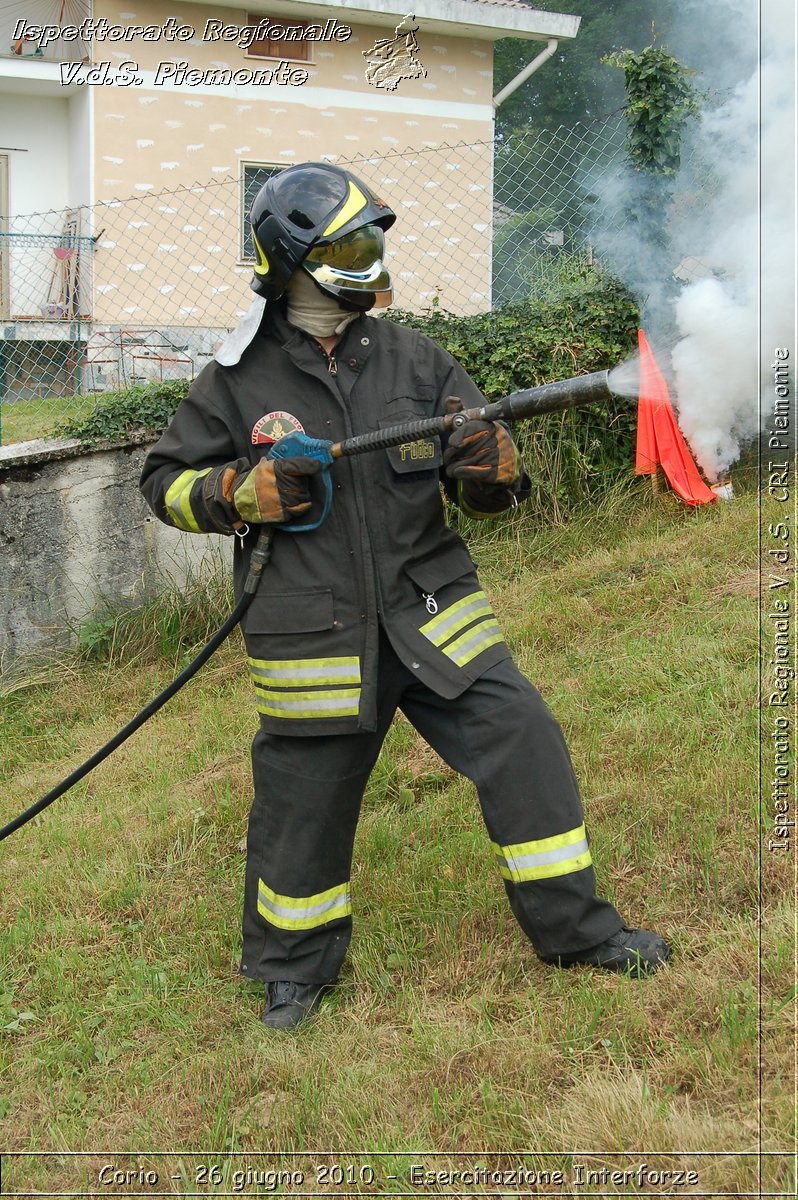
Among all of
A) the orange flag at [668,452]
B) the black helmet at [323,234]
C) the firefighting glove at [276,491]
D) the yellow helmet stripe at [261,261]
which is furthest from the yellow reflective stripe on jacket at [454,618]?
the orange flag at [668,452]

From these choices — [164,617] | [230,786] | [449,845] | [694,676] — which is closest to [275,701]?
[449,845]

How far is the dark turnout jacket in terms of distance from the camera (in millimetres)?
3025

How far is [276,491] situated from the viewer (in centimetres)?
291

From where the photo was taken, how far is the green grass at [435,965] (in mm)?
2539

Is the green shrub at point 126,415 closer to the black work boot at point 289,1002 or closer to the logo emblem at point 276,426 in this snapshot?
the logo emblem at point 276,426

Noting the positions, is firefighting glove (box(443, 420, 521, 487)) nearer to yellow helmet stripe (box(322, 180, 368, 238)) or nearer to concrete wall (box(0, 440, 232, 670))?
yellow helmet stripe (box(322, 180, 368, 238))

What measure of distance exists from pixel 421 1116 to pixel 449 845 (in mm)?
1217

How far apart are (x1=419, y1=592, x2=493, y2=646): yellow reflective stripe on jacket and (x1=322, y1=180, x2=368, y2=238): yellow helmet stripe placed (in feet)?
3.33

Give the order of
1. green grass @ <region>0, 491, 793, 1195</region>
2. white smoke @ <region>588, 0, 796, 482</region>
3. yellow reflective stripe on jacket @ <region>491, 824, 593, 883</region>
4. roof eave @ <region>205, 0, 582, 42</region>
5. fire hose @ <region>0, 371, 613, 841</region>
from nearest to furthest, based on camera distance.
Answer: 1. green grass @ <region>0, 491, 793, 1195</region>
2. fire hose @ <region>0, 371, 613, 841</region>
3. yellow reflective stripe on jacket @ <region>491, 824, 593, 883</region>
4. white smoke @ <region>588, 0, 796, 482</region>
5. roof eave @ <region>205, 0, 582, 42</region>

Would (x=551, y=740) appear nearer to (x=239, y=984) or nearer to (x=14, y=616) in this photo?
(x=239, y=984)

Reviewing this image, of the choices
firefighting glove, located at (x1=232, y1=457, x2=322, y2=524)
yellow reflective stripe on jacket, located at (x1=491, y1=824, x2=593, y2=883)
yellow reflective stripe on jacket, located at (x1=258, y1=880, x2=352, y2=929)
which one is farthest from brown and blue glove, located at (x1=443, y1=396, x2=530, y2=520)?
yellow reflective stripe on jacket, located at (x1=258, y1=880, x2=352, y2=929)

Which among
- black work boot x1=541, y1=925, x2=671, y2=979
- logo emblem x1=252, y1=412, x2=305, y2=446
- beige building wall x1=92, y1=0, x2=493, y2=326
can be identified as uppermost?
beige building wall x1=92, y1=0, x2=493, y2=326

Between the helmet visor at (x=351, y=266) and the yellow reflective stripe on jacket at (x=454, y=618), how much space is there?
84 centimetres

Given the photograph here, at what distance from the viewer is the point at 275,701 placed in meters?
3.10
